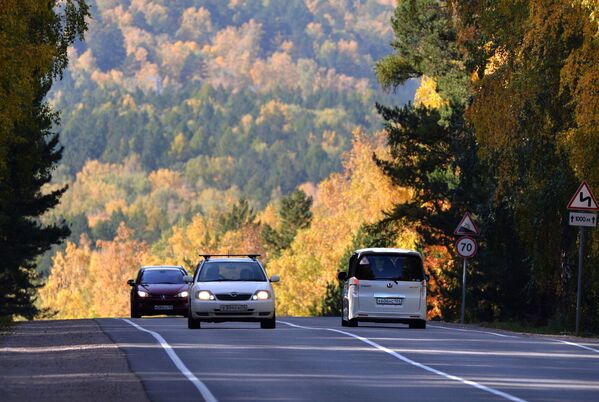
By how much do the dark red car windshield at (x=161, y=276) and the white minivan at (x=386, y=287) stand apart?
11.4 meters

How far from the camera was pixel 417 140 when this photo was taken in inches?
2618

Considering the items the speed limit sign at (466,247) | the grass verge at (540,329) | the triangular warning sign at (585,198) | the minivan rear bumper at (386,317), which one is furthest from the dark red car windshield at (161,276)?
the triangular warning sign at (585,198)

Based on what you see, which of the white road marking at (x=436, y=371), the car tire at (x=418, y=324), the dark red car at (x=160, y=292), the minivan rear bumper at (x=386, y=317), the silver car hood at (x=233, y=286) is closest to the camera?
the white road marking at (x=436, y=371)

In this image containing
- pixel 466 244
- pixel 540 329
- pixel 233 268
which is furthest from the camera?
pixel 466 244

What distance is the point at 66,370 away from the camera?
23109 millimetres

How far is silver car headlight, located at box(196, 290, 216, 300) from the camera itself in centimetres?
3634

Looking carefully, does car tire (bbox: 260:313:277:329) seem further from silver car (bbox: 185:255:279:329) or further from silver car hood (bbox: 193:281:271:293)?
silver car hood (bbox: 193:281:271:293)

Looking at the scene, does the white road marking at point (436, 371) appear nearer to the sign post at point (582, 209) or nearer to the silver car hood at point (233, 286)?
the silver car hood at point (233, 286)

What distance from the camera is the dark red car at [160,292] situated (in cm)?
4781

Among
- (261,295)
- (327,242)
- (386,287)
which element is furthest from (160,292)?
(327,242)

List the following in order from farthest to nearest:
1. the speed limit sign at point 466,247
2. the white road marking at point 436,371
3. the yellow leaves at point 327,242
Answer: the yellow leaves at point 327,242, the speed limit sign at point 466,247, the white road marking at point 436,371

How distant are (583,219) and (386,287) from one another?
4.69m

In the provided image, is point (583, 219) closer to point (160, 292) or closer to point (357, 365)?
point (357, 365)

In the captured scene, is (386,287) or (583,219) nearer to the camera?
(583,219)
